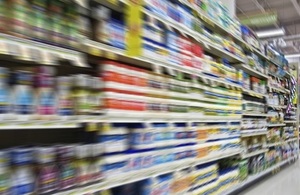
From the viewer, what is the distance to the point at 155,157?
2.29 meters

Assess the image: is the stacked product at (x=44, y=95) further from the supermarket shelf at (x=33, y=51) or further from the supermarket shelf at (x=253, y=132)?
the supermarket shelf at (x=253, y=132)

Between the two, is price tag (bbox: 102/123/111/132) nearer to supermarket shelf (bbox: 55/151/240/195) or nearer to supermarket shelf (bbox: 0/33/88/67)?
supermarket shelf (bbox: 55/151/240/195)

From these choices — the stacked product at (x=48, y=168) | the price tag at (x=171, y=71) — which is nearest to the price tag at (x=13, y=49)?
the stacked product at (x=48, y=168)

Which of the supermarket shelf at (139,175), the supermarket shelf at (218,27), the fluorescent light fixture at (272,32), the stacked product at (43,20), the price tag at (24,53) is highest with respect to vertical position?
the fluorescent light fixture at (272,32)

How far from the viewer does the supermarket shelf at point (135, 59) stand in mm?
1753

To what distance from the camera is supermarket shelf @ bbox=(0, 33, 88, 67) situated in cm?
128

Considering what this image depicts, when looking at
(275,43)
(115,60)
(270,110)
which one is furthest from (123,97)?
(275,43)

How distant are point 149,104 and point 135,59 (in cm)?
34

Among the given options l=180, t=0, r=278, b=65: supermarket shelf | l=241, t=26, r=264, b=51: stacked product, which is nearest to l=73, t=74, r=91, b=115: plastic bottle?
l=180, t=0, r=278, b=65: supermarket shelf

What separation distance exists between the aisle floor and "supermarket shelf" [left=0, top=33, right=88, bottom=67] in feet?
11.4

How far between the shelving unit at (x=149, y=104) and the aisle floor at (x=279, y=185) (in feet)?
1.92

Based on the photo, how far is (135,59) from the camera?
212 centimetres

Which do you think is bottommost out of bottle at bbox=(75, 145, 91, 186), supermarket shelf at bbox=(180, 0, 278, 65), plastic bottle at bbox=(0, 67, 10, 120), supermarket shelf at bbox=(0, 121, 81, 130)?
bottle at bbox=(75, 145, 91, 186)

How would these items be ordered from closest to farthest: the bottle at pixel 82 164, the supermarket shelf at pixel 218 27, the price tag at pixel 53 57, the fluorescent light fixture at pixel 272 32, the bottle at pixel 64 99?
the price tag at pixel 53 57
the bottle at pixel 64 99
the bottle at pixel 82 164
the supermarket shelf at pixel 218 27
the fluorescent light fixture at pixel 272 32
